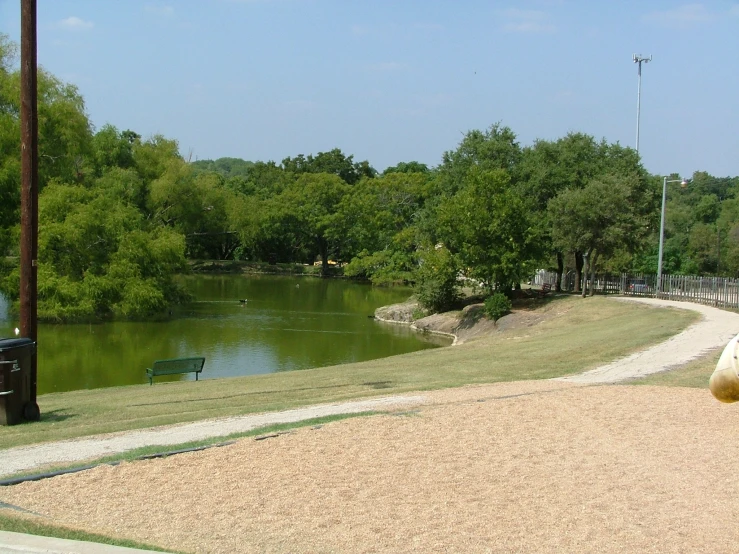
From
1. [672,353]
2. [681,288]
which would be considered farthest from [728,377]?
[681,288]

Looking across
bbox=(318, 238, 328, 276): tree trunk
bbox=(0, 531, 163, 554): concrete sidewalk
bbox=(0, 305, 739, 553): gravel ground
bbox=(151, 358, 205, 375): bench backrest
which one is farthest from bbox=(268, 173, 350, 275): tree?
bbox=(0, 531, 163, 554): concrete sidewalk

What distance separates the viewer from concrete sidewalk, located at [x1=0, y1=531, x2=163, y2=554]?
5852 mm

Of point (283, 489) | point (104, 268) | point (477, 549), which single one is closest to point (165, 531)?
point (283, 489)

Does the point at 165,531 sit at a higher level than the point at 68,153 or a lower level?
lower

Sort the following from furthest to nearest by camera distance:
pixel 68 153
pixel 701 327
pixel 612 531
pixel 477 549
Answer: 1. pixel 68 153
2. pixel 701 327
3. pixel 612 531
4. pixel 477 549

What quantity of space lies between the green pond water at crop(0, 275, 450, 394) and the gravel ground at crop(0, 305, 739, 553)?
51.8ft

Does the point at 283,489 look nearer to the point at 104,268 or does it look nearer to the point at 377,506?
the point at 377,506

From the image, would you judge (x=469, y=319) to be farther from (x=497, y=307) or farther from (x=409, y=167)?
(x=409, y=167)

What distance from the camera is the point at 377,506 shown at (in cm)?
714

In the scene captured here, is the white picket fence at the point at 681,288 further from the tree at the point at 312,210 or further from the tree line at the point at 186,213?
the tree at the point at 312,210

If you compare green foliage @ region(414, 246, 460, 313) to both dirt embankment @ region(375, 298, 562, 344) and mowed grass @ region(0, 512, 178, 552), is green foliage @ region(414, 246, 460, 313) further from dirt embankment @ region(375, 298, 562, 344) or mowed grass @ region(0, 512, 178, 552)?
mowed grass @ region(0, 512, 178, 552)

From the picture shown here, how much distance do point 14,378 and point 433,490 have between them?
790 cm

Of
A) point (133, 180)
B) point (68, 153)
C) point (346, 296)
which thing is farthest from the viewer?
point (346, 296)

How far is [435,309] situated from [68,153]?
2464 centimetres
